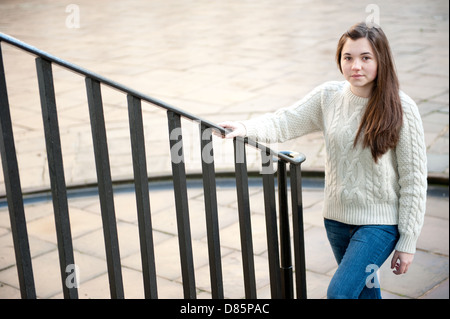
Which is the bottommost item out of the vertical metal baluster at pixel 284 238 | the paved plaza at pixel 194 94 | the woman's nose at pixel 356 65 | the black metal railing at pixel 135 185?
the paved plaza at pixel 194 94

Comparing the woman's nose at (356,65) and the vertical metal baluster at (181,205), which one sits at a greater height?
the woman's nose at (356,65)

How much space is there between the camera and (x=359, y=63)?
2.37 metres

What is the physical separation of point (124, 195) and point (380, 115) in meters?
3.01

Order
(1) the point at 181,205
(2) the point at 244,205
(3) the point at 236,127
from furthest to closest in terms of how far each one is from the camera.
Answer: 1. (3) the point at 236,127
2. (2) the point at 244,205
3. (1) the point at 181,205

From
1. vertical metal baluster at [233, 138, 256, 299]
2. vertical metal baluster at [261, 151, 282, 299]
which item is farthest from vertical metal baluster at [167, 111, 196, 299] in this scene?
vertical metal baluster at [261, 151, 282, 299]

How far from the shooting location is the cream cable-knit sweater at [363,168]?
2.37 metres

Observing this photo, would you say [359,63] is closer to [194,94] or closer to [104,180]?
[104,180]

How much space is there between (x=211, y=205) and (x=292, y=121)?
652 millimetres

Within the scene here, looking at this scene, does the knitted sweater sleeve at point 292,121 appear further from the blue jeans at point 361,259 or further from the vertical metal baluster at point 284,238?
the blue jeans at point 361,259

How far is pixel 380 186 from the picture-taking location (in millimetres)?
2434

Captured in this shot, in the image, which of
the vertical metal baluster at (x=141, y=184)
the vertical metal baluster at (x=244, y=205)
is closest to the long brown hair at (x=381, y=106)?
the vertical metal baluster at (x=244, y=205)

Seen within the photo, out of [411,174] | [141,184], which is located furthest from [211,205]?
[411,174]

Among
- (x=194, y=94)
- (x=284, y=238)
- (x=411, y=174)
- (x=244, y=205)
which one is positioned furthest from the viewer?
(x=194, y=94)
